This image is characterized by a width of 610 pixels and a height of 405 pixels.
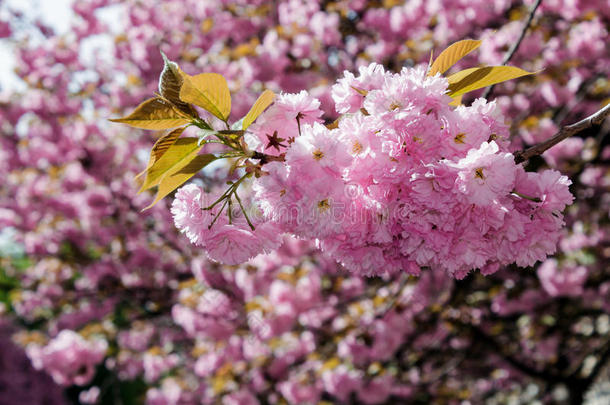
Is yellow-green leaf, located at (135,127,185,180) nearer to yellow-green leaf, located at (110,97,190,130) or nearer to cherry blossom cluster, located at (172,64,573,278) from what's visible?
yellow-green leaf, located at (110,97,190,130)

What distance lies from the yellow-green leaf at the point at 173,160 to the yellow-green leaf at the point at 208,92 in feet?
0.26

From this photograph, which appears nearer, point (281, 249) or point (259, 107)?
point (259, 107)

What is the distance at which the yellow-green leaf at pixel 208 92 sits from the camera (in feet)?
2.99

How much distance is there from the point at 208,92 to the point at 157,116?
0.13 meters

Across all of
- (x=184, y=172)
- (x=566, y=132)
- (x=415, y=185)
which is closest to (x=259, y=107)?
(x=184, y=172)

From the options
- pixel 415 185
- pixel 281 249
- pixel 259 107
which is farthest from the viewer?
pixel 281 249

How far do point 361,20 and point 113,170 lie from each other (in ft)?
11.4

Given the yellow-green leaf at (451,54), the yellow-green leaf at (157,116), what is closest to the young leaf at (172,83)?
the yellow-green leaf at (157,116)

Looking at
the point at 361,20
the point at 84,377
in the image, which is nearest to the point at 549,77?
the point at 361,20

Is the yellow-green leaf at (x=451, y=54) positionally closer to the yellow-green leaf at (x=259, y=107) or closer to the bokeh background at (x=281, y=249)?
the yellow-green leaf at (x=259, y=107)

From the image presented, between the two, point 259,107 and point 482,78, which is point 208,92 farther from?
point 482,78

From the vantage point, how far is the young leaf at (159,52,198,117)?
0.93m

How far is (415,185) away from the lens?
0.87 metres

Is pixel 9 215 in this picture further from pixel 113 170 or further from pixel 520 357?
pixel 520 357
